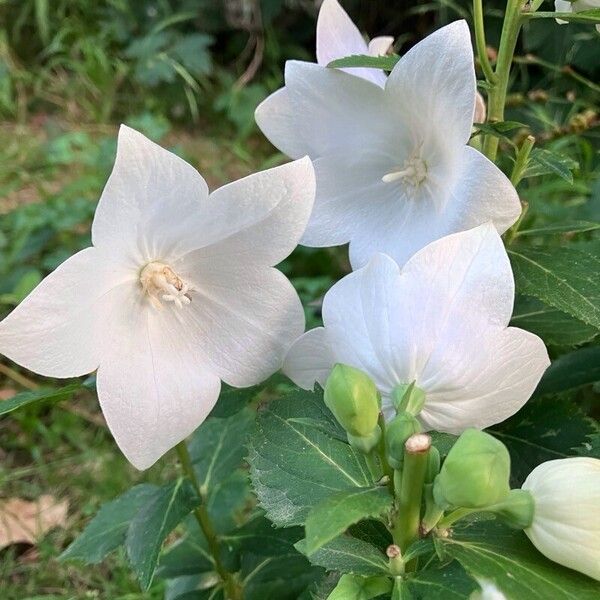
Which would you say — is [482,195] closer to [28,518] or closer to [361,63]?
[361,63]

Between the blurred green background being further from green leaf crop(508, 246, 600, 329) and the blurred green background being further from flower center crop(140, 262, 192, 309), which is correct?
flower center crop(140, 262, 192, 309)

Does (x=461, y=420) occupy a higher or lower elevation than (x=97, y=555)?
higher

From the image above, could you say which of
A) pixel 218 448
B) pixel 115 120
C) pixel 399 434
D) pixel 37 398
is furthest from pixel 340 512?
pixel 115 120

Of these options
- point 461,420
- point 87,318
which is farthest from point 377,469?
point 87,318

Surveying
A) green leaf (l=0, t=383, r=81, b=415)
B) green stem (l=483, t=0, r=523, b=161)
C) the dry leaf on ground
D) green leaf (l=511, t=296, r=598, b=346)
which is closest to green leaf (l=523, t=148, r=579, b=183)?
green stem (l=483, t=0, r=523, b=161)

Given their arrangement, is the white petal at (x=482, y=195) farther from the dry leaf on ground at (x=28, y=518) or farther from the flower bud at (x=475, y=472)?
the dry leaf on ground at (x=28, y=518)

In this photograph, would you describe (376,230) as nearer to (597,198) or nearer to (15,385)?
(597,198)

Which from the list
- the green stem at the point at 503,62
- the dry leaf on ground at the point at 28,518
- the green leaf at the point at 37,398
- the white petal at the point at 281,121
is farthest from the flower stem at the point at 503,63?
A: the dry leaf on ground at the point at 28,518
